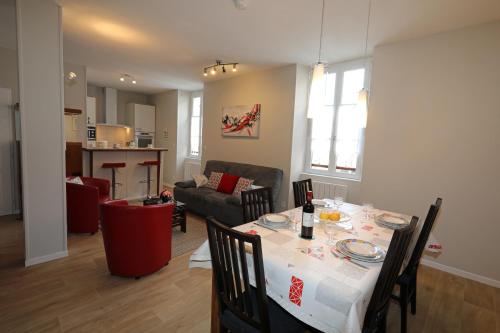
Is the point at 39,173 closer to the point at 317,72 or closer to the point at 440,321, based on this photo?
the point at 317,72

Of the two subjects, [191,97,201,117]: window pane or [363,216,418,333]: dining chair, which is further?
[191,97,201,117]: window pane

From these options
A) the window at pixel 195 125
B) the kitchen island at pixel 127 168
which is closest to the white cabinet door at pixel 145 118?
the window at pixel 195 125

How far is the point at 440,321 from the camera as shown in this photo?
2129mm

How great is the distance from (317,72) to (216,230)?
1215 millimetres

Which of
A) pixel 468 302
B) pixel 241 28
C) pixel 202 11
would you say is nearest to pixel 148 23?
pixel 202 11

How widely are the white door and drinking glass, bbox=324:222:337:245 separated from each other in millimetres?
4815

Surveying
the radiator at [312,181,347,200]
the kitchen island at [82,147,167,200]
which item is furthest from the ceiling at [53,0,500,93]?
the radiator at [312,181,347,200]

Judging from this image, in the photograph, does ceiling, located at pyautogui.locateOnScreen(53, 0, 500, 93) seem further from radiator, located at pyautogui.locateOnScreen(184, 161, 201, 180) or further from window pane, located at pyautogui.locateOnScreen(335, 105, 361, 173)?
radiator, located at pyautogui.locateOnScreen(184, 161, 201, 180)

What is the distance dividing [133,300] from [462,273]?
3403 mm

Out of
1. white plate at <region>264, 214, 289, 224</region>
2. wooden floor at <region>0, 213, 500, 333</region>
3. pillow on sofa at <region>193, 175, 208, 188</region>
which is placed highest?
white plate at <region>264, 214, 289, 224</region>

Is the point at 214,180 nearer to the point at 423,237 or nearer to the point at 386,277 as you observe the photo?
the point at 423,237

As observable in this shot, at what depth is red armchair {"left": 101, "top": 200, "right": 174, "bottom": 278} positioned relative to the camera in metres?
2.35

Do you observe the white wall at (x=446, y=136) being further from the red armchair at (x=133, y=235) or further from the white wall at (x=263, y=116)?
the red armchair at (x=133, y=235)

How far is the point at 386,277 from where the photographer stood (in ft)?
4.16
